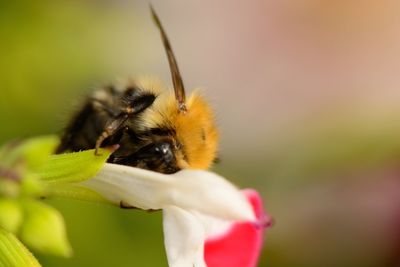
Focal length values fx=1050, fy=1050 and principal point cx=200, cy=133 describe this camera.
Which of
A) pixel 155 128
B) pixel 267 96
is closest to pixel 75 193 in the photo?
pixel 155 128

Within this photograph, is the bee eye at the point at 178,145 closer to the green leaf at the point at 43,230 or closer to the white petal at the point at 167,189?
the white petal at the point at 167,189

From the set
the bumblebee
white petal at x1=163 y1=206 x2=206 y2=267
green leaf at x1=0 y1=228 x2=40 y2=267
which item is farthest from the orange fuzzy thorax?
green leaf at x1=0 y1=228 x2=40 y2=267

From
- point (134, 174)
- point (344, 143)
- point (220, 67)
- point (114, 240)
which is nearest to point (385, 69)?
point (220, 67)

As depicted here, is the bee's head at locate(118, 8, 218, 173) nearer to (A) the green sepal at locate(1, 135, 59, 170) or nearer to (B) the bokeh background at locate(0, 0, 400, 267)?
(B) the bokeh background at locate(0, 0, 400, 267)

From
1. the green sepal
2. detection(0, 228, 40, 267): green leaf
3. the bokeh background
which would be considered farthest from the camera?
the bokeh background

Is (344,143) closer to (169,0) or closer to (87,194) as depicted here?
(169,0)

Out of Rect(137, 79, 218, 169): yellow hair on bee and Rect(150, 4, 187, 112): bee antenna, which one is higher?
Rect(150, 4, 187, 112): bee antenna

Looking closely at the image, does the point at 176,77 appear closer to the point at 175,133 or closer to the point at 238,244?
the point at 175,133

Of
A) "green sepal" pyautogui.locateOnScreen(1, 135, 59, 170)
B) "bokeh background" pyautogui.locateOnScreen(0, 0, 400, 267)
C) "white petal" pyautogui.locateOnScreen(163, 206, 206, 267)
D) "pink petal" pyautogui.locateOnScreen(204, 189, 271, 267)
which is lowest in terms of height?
"bokeh background" pyautogui.locateOnScreen(0, 0, 400, 267)
